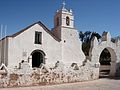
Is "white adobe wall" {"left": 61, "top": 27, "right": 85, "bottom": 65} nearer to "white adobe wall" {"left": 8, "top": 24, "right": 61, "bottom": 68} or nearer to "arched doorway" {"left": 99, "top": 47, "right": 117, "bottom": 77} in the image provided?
"white adobe wall" {"left": 8, "top": 24, "right": 61, "bottom": 68}

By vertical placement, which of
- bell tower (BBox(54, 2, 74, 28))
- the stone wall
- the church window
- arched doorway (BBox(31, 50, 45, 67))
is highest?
bell tower (BBox(54, 2, 74, 28))

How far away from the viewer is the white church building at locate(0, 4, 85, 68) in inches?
1088

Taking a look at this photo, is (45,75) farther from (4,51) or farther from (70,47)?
(70,47)

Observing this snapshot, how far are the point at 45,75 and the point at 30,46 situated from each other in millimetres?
9319

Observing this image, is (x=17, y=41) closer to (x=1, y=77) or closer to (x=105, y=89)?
(x=1, y=77)

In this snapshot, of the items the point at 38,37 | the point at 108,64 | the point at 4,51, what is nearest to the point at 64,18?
the point at 38,37

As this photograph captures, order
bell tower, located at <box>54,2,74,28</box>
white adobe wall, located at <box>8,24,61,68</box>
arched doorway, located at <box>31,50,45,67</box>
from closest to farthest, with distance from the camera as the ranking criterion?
white adobe wall, located at <box>8,24,61,68</box>
arched doorway, located at <box>31,50,45,67</box>
bell tower, located at <box>54,2,74,28</box>

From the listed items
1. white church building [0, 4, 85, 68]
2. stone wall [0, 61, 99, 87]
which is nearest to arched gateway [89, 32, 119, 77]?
stone wall [0, 61, 99, 87]

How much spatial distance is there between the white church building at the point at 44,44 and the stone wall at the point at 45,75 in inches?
289

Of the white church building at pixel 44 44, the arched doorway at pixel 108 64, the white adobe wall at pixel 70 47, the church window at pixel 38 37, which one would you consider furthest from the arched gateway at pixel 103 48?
the church window at pixel 38 37

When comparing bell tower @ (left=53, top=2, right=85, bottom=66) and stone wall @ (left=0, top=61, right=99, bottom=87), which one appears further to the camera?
bell tower @ (left=53, top=2, right=85, bottom=66)

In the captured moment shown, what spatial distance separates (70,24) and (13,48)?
31.2ft

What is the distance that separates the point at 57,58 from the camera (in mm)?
30484

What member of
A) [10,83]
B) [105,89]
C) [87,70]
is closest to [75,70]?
[87,70]
